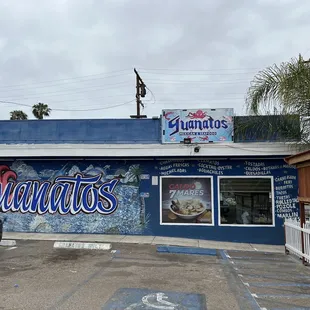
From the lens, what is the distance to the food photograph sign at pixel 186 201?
13.2 m

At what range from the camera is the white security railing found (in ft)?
29.8

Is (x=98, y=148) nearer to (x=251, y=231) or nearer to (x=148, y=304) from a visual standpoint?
(x=251, y=231)

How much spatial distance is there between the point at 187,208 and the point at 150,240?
6.18 ft

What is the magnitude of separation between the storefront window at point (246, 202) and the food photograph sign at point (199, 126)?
1649 millimetres

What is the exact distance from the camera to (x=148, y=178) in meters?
13.5

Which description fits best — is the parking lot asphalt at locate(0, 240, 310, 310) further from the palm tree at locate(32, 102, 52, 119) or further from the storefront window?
the palm tree at locate(32, 102, 52, 119)

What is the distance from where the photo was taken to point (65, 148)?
13.2 meters

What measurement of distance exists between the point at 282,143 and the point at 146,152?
467 centimetres

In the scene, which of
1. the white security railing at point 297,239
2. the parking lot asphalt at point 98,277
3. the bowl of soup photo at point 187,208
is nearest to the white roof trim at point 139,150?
the bowl of soup photo at point 187,208

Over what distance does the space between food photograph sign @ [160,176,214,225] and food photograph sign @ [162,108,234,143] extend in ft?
4.89

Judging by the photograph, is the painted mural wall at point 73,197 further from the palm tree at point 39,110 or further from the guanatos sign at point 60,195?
the palm tree at point 39,110

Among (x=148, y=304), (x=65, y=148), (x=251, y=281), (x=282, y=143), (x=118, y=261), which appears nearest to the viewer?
(x=148, y=304)

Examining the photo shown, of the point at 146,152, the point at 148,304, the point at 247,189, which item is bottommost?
the point at 148,304

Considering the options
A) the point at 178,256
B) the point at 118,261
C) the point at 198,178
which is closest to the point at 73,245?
the point at 118,261
